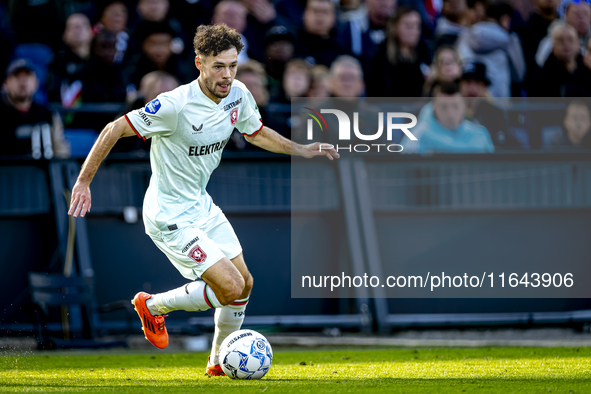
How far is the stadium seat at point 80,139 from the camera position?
852cm

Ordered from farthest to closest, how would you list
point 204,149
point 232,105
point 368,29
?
point 368,29
point 232,105
point 204,149

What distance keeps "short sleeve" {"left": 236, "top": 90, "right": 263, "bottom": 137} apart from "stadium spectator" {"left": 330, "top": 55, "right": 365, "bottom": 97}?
3.00m

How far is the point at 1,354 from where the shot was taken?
7391 mm

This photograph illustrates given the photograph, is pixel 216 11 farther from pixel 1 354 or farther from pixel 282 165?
pixel 1 354

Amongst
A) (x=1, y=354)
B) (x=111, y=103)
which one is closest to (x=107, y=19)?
(x=111, y=103)

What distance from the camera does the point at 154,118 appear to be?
539cm

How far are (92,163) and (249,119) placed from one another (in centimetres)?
138

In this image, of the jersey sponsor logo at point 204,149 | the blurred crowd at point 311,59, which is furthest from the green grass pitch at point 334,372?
the blurred crowd at point 311,59

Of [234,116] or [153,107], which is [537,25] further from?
[153,107]

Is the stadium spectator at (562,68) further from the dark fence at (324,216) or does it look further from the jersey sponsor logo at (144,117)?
the jersey sponsor logo at (144,117)

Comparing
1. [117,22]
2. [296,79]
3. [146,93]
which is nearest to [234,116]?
[146,93]

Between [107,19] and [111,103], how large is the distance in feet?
4.62

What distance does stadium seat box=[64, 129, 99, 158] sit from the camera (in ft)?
27.9

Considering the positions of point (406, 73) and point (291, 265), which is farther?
point (406, 73)
